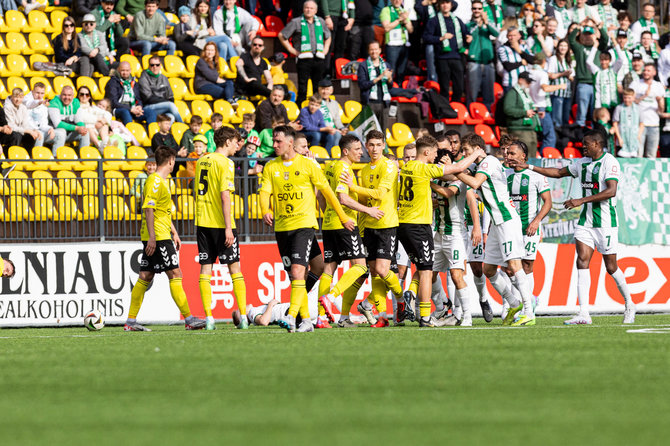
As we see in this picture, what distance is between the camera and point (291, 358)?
8.24 m


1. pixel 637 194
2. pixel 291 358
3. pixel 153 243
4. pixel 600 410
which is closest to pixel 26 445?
pixel 600 410

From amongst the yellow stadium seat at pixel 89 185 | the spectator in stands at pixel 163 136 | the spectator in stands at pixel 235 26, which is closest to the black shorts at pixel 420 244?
the yellow stadium seat at pixel 89 185

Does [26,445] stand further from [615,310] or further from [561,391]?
[615,310]

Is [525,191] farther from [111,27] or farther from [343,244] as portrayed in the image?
[111,27]

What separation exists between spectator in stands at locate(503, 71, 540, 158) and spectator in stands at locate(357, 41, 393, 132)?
7.85 feet

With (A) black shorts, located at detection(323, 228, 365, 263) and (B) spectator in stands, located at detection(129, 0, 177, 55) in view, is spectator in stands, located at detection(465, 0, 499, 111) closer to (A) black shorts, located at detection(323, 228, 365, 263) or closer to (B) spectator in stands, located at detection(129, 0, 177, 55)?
(B) spectator in stands, located at detection(129, 0, 177, 55)

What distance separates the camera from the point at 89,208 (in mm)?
16188

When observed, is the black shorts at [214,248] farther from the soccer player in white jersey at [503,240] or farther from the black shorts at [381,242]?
the soccer player in white jersey at [503,240]

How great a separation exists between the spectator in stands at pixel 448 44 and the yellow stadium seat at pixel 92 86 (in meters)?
6.74

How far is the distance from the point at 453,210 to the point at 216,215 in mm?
2861

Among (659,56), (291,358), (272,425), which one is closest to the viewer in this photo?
(272,425)

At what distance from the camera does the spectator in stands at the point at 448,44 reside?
72.8ft

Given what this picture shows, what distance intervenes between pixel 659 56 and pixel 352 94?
7.63 metres

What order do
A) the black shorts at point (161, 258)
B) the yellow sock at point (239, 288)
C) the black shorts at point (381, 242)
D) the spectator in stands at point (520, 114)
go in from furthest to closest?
the spectator in stands at point (520, 114)
the black shorts at point (161, 258)
the yellow sock at point (239, 288)
the black shorts at point (381, 242)
